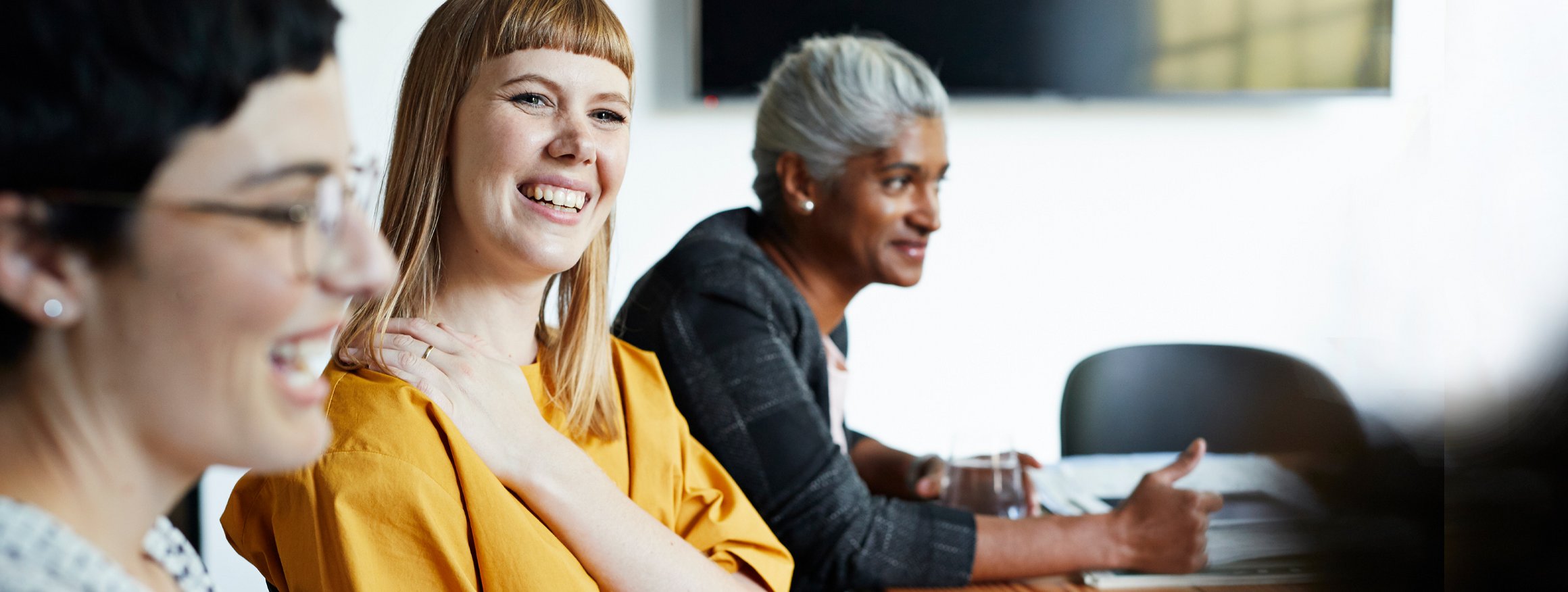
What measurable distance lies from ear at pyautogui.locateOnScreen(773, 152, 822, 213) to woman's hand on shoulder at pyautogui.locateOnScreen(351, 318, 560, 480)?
812 millimetres

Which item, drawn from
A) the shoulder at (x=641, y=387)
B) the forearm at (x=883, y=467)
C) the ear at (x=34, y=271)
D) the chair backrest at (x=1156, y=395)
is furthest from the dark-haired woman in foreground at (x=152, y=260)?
→ the chair backrest at (x=1156, y=395)

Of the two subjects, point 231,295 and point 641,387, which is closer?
point 231,295

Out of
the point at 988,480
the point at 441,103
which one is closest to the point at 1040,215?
the point at 988,480

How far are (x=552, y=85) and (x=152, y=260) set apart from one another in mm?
620

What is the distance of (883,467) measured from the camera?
6.41 feet

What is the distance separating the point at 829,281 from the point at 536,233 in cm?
82

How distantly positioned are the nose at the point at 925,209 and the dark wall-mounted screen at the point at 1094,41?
1.16 meters

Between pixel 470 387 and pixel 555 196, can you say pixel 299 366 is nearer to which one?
pixel 470 387

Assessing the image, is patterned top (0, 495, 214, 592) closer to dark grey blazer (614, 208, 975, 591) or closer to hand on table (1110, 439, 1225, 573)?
dark grey blazer (614, 208, 975, 591)

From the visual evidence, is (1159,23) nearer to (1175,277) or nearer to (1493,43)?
(1175,277)

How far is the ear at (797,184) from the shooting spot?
179 centimetres

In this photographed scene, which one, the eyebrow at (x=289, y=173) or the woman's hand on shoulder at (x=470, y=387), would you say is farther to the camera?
the woman's hand on shoulder at (x=470, y=387)

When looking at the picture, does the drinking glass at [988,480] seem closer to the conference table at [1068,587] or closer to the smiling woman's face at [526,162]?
the conference table at [1068,587]

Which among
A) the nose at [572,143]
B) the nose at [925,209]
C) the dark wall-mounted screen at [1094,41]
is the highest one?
the dark wall-mounted screen at [1094,41]
